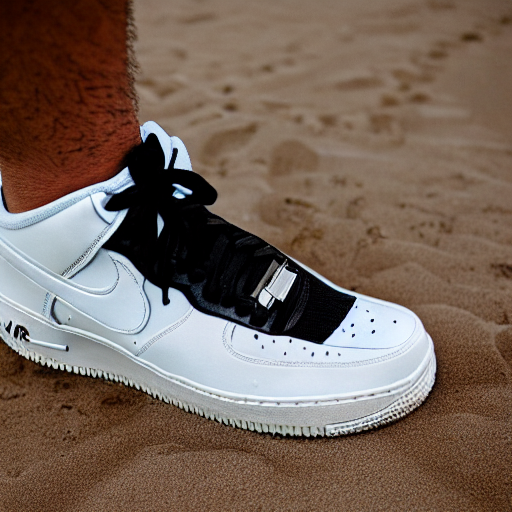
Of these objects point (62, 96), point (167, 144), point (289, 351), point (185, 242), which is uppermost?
point (62, 96)

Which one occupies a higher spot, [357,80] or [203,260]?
[203,260]

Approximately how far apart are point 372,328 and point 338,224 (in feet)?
2.01

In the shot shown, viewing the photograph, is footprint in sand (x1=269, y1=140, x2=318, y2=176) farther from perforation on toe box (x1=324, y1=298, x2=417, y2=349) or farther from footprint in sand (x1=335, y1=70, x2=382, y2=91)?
perforation on toe box (x1=324, y1=298, x2=417, y2=349)

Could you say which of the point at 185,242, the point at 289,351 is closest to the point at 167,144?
the point at 185,242

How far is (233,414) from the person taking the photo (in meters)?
0.90

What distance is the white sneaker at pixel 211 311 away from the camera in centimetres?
86

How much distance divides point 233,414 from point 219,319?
177mm

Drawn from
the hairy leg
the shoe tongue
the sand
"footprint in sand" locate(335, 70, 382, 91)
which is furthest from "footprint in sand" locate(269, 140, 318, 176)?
the hairy leg

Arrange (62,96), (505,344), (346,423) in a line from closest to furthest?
1. (62,96)
2. (346,423)
3. (505,344)

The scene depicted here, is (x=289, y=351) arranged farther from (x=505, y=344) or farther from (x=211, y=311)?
(x=505, y=344)

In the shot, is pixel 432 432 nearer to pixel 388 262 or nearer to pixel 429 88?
pixel 388 262

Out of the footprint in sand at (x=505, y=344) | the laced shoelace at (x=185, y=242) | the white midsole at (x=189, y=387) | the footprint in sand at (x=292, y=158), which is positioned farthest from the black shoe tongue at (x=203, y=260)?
the footprint in sand at (x=292, y=158)

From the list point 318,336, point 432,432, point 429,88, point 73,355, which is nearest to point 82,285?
point 73,355

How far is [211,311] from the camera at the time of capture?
89 centimetres
